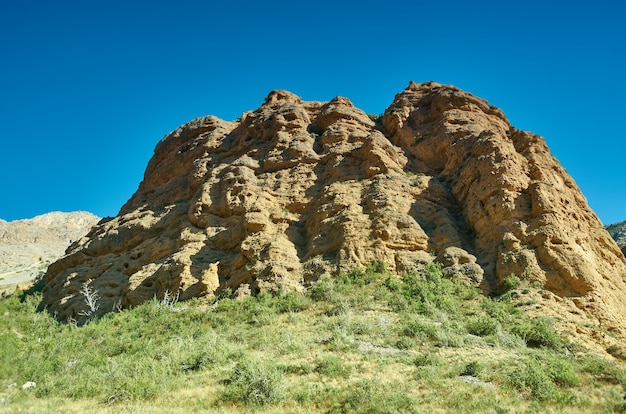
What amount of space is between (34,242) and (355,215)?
84.0m

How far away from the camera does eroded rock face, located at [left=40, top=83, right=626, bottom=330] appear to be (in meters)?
21.2

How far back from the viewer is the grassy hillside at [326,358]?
1089 centimetres

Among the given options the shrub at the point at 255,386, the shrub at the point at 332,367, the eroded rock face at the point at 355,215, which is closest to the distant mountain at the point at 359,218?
the eroded rock face at the point at 355,215

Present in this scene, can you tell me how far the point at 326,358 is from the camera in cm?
1323

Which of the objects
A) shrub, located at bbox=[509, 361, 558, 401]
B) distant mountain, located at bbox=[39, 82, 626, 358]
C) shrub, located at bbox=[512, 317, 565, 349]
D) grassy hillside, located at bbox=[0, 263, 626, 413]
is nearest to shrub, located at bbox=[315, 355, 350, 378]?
grassy hillside, located at bbox=[0, 263, 626, 413]

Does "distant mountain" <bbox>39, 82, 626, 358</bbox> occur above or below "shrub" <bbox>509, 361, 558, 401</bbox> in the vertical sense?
above

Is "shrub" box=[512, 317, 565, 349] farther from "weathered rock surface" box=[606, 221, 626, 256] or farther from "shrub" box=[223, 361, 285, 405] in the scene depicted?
"weathered rock surface" box=[606, 221, 626, 256]

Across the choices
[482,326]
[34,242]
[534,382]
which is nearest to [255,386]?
[534,382]

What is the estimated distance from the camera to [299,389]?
37.9 ft

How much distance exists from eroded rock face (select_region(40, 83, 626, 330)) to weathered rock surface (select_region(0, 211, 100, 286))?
3591 centimetres

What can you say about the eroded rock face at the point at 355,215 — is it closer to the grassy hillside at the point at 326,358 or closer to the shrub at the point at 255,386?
the grassy hillside at the point at 326,358

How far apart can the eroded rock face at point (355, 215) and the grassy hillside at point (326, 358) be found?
180 centimetres

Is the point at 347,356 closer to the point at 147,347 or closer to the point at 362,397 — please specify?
the point at 362,397

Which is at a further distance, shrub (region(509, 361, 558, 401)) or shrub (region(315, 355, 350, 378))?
shrub (region(315, 355, 350, 378))
